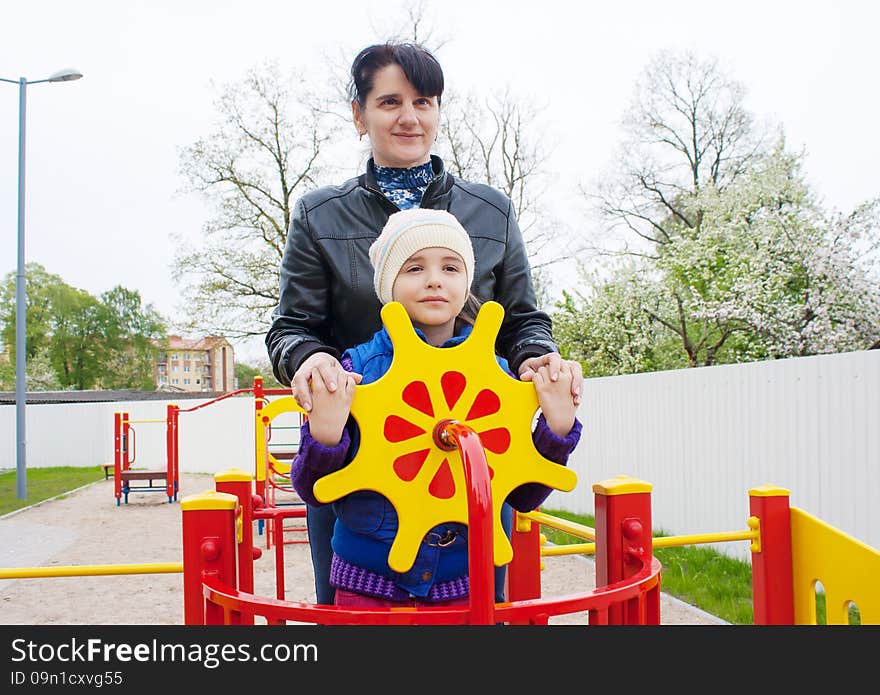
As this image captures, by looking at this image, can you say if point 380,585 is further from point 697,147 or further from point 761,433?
point 697,147

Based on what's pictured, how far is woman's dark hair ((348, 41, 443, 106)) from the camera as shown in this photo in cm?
175

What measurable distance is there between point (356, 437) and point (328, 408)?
123mm

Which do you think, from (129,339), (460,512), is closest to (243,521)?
(460,512)

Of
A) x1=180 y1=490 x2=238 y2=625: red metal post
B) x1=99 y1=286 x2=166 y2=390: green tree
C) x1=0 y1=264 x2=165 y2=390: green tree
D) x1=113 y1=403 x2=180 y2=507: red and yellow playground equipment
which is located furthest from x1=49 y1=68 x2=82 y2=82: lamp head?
x1=99 y1=286 x2=166 y2=390: green tree

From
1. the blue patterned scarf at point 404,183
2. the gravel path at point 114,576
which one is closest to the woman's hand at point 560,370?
the blue patterned scarf at point 404,183

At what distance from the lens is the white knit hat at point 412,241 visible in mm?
1493

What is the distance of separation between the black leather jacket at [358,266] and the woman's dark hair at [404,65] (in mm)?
202

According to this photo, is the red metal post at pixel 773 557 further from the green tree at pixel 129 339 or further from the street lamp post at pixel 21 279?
the green tree at pixel 129 339

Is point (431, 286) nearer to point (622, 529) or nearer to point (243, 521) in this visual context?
point (622, 529)

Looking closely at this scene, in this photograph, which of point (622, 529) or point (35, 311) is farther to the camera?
point (35, 311)

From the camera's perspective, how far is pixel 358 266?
1799 millimetres

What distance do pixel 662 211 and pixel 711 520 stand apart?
14517 mm

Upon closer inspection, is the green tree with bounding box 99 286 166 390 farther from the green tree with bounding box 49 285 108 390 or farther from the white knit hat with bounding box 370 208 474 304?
the white knit hat with bounding box 370 208 474 304

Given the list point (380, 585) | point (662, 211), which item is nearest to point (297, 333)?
point (380, 585)
